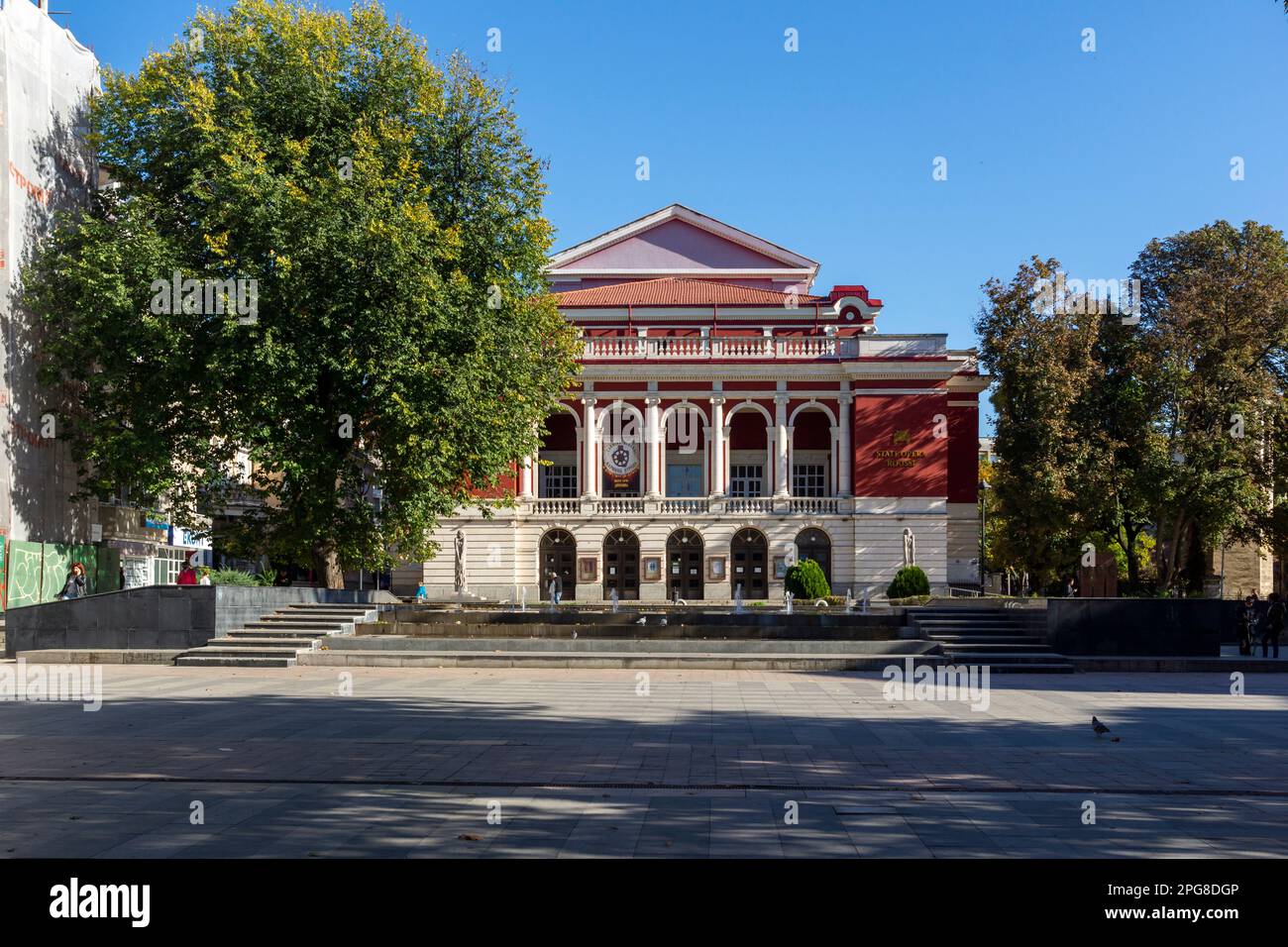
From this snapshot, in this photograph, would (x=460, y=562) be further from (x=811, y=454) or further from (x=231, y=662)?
(x=231, y=662)

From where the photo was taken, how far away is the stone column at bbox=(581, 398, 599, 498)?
177 feet

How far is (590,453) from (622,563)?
5692mm

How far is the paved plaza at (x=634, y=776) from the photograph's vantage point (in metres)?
7.99

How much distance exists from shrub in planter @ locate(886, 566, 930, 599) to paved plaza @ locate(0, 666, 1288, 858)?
22437mm

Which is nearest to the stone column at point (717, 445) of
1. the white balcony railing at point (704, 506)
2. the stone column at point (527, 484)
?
the white balcony railing at point (704, 506)

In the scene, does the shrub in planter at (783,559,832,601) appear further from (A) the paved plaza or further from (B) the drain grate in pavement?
(B) the drain grate in pavement

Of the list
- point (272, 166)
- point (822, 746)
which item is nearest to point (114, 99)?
point (272, 166)

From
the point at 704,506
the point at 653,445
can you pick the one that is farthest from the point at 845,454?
the point at 653,445

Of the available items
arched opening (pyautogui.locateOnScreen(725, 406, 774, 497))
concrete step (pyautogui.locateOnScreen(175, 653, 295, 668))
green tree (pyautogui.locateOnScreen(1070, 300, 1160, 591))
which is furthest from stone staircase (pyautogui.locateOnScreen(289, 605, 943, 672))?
arched opening (pyautogui.locateOnScreen(725, 406, 774, 497))

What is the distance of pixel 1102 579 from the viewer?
50688mm

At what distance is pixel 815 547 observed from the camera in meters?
53.2

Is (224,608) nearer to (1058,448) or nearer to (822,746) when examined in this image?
(822,746)

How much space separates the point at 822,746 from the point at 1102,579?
140 ft

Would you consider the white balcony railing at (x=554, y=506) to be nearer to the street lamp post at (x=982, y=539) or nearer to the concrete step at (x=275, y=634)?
the street lamp post at (x=982, y=539)
